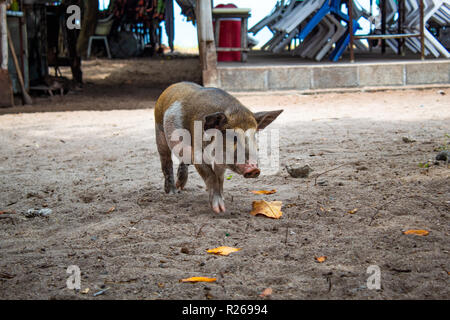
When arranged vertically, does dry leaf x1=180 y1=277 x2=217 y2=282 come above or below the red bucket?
below

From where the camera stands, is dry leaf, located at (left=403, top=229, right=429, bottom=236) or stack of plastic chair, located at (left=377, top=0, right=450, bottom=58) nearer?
dry leaf, located at (left=403, top=229, right=429, bottom=236)

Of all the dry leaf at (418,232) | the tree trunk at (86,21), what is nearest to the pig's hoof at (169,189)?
the dry leaf at (418,232)

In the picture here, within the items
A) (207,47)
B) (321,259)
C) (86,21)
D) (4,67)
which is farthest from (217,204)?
(86,21)

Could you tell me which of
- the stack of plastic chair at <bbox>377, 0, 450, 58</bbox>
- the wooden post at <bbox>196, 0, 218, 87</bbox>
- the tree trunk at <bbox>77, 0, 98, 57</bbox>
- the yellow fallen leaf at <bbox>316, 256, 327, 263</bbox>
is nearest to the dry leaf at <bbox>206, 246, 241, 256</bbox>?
the yellow fallen leaf at <bbox>316, 256, 327, 263</bbox>

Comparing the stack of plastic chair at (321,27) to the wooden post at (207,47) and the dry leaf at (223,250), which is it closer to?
the wooden post at (207,47)

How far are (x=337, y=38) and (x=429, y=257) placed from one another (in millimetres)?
9141

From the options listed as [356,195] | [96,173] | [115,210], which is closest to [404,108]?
[356,195]

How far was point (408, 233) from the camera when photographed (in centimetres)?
298

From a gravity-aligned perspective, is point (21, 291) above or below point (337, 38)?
below

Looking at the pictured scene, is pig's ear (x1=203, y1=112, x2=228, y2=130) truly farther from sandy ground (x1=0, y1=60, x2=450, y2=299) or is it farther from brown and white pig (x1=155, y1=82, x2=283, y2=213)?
sandy ground (x1=0, y1=60, x2=450, y2=299)

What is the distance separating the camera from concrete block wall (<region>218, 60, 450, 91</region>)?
9531 mm

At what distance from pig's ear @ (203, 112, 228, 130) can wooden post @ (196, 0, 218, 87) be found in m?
6.36

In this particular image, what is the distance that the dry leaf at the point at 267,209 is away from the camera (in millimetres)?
3443
